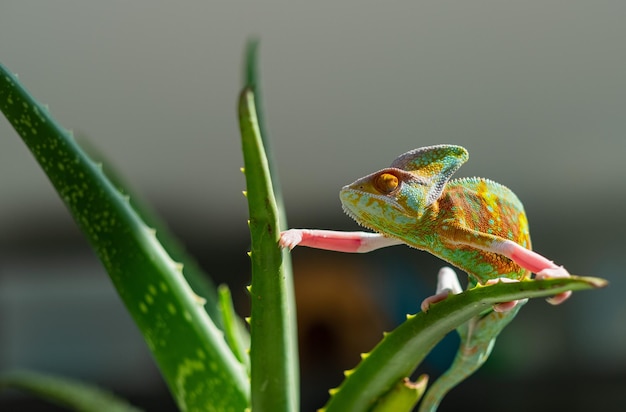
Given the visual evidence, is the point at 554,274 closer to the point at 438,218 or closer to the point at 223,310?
the point at 438,218

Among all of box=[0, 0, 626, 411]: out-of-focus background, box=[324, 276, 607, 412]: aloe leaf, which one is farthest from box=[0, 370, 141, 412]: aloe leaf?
box=[0, 0, 626, 411]: out-of-focus background

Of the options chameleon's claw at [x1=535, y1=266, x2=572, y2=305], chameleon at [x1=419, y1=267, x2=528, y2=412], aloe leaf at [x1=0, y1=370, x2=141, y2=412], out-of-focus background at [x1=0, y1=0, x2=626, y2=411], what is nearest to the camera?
chameleon's claw at [x1=535, y1=266, x2=572, y2=305]

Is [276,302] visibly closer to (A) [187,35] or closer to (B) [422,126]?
(B) [422,126]

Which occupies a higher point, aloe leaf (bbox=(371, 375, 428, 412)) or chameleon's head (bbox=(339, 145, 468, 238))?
chameleon's head (bbox=(339, 145, 468, 238))

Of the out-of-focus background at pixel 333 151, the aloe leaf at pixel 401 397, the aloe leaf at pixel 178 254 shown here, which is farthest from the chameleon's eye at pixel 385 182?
the out-of-focus background at pixel 333 151

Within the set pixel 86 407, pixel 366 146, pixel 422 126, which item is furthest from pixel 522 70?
pixel 86 407

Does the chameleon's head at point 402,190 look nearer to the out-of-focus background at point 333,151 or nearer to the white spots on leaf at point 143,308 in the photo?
the white spots on leaf at point 143,308

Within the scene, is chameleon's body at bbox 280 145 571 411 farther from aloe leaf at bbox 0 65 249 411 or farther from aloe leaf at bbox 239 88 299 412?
aloe leaf at bbox 0 65 249 411
